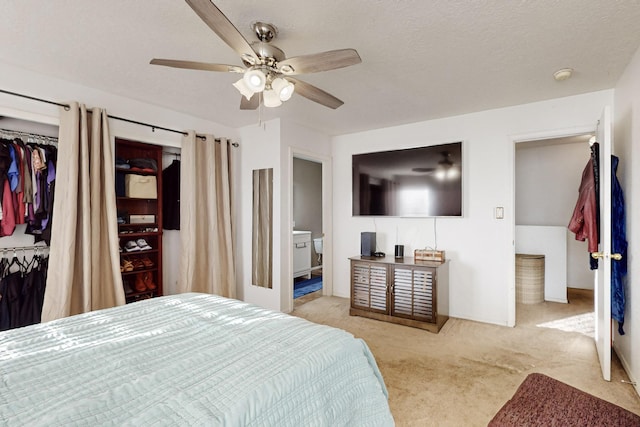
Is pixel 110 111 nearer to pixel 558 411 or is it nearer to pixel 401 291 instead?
pixel 401 291

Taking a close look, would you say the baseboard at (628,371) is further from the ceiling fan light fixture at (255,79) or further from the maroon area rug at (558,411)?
the ceiling fan light fixture at (255,79)

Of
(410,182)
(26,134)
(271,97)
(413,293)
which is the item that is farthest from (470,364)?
(26,134)

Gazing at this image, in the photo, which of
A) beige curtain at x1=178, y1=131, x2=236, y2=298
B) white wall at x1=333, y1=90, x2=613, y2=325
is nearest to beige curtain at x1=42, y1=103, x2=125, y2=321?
beige curtain at x1=178, y1=131, x2=236, y2=298

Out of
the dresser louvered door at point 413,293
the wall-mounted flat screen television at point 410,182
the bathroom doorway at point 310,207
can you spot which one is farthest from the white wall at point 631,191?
the bathroom doorway at point 310,207

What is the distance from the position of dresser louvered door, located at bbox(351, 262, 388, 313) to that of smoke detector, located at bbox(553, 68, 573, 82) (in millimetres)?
2362

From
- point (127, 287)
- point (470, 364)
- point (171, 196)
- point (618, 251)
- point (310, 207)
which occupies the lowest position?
point (470, 364)

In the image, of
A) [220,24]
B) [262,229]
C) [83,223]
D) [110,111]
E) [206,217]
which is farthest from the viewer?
[262,229]

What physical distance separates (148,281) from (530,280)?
4882 millimetres

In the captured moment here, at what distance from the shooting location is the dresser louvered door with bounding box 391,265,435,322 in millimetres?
3322

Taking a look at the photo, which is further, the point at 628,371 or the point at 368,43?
the point at 628,371

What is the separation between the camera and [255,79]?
1.75 m

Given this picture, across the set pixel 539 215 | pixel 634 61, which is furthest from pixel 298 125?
pixel 539 215

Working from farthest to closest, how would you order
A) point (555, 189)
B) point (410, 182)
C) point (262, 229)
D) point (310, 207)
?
point (310, 207) → point (555, 189) → point (262, 229) → point (410, 182)

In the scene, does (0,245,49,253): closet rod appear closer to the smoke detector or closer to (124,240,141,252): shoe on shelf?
(124,240,141,252): shoe on shelf
